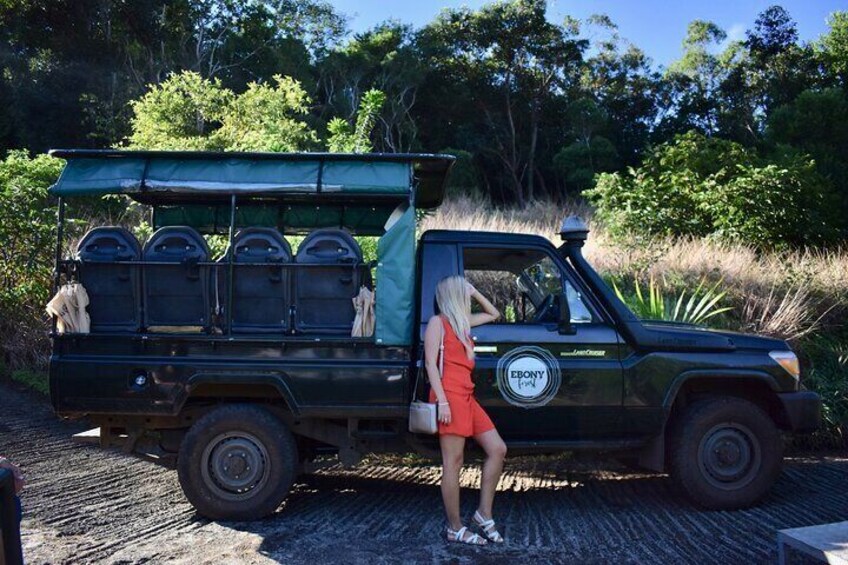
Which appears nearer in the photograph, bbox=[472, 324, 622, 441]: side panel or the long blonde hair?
the long blonde hair

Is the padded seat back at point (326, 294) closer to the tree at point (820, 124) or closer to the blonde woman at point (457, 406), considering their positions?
the blonde woman at point (457, 406)

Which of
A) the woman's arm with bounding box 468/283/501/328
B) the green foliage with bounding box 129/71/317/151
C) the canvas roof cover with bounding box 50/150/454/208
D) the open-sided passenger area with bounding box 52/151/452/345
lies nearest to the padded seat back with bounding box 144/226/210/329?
the open-sided passenger area with bounding box 52/151/452/345

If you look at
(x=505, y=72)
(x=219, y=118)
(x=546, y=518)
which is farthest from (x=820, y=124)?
(x=546, y=518)

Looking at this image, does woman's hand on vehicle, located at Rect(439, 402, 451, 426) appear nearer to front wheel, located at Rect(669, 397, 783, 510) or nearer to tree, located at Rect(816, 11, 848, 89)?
front wheel, located at Rect(669, 397, 783, 510)

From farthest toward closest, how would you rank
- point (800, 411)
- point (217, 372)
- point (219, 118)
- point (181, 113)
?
point (181, 113) < point (219, 118) < point (800, 411) < point (217, 372)

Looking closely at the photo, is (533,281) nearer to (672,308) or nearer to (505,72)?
(672,308)

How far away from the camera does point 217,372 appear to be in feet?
18.7

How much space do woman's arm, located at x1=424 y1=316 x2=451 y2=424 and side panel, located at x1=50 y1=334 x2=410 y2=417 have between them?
18.1 inches

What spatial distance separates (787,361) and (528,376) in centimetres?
205

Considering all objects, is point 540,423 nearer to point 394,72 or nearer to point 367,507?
point 367,507

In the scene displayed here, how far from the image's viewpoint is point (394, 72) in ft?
105

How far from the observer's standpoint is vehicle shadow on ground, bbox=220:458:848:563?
205 inches

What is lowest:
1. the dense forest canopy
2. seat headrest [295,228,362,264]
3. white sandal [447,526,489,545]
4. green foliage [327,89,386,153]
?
white sandal [447,526,489,545]

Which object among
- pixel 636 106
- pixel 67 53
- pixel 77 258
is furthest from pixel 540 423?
pixel 636 106
